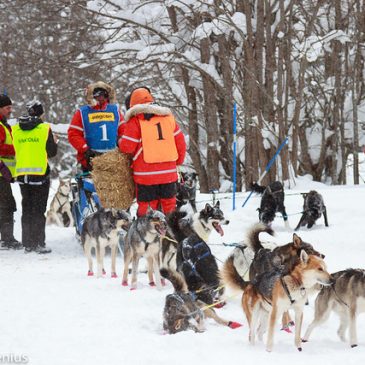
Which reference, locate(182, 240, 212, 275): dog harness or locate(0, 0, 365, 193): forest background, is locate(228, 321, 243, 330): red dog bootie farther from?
locate(0, 0, 365, 193): forest background

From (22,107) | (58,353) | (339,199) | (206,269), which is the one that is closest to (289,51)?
(339,199)

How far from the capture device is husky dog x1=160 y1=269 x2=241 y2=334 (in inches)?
185

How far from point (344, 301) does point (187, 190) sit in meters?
5.51

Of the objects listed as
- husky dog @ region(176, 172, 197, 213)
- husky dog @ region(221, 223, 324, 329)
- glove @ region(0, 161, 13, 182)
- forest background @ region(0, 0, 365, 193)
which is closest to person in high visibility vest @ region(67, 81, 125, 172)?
glove @ region(0, 161, 13, 182)

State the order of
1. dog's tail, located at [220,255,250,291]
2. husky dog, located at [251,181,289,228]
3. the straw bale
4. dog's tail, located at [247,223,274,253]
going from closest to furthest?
dog's tail, located at [220,255,250,291]
dog's tail, located at [247,223,274,253]
the straw bale
husky dog, located at [251,181,289,228]

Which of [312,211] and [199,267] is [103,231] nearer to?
[199,267]

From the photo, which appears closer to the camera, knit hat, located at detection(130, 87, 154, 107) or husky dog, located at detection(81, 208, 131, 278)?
husky dog, located at detection(81, 208, 131, 278)

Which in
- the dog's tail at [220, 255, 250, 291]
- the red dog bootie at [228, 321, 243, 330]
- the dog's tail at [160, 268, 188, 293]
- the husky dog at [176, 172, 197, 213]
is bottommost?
the red dog bootie at [228, 321, 243, 330]

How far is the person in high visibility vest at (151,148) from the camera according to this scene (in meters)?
6.68

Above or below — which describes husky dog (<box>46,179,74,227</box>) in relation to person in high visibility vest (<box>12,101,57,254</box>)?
below

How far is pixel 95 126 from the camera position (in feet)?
25.2

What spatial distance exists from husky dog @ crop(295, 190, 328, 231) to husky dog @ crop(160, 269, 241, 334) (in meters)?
4.55

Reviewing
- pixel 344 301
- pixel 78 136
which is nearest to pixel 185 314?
pixel 344 301

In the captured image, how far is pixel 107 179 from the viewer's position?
712cm
